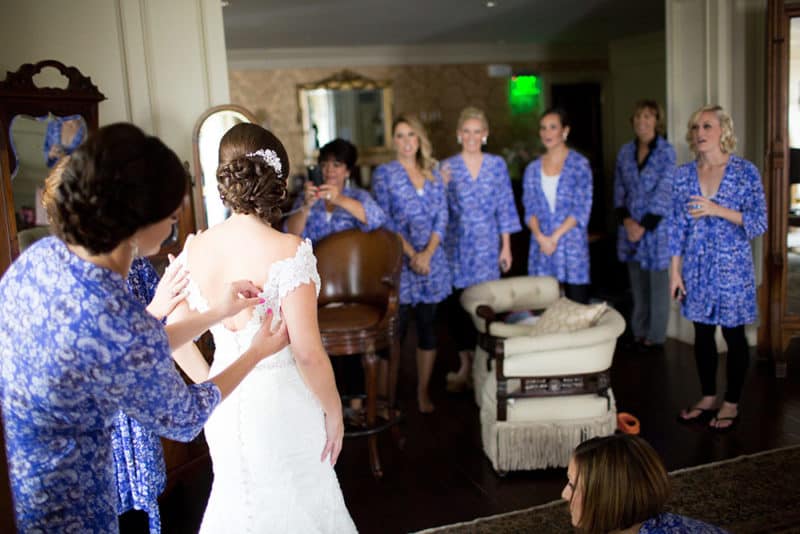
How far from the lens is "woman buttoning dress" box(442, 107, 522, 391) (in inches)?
167

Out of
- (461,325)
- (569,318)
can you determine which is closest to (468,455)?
(569,318)

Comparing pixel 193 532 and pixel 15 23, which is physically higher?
pixel 15 23

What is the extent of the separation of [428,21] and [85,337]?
644cm

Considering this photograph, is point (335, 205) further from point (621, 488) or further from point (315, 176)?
point (621, 488)

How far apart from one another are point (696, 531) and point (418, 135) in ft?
8.90

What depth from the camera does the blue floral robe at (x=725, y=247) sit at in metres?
3.48

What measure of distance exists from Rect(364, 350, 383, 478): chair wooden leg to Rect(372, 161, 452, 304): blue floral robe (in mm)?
833

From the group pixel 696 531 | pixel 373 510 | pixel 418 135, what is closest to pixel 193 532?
pixel 373 510

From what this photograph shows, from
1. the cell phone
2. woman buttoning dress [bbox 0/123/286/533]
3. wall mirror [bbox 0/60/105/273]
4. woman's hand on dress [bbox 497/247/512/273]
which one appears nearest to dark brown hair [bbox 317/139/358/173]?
the cell phone

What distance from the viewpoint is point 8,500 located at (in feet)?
5.50

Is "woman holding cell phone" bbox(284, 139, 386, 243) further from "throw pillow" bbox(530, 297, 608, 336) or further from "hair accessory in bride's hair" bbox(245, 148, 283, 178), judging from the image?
"hair accessory in bride's hair" bbox(245, 148, 283, 178)

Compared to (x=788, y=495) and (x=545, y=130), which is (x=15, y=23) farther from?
(x=788, y=495)

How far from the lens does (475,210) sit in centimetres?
424

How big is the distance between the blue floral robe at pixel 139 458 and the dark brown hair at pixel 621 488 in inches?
50.9
